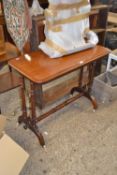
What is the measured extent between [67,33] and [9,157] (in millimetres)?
1023

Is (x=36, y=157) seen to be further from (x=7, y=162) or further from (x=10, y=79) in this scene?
(x=10, y=79)

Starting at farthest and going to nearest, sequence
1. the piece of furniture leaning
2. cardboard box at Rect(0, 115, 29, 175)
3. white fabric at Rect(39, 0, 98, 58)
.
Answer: the piece of furniture leaning → white fabric at Rect(39, 0, 98, 58) → cardboard box at Rect(0, 115, 29, 175)

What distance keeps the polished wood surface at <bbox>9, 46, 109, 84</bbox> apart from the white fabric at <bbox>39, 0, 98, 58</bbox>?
51mm

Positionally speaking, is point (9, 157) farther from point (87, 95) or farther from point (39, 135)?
point (87, 95)

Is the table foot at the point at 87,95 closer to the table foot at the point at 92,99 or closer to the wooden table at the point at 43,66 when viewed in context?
the table foot at the point at 92,99

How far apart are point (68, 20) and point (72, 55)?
27cm

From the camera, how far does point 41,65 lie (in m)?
1.53

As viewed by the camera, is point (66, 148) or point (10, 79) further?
point (10, 79)

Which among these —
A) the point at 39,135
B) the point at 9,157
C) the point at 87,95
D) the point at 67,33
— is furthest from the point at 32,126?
the point at 67,33

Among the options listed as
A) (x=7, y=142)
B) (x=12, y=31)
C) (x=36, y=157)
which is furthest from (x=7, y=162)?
(x=12, y=31)

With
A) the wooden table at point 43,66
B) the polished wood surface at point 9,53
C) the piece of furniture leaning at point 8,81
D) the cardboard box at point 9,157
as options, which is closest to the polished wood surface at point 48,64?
the wooden table at point 43,66

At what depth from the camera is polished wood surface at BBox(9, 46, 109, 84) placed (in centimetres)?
141

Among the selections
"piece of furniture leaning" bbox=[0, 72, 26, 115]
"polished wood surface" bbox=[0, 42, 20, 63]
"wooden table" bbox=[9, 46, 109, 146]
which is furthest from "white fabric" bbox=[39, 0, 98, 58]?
"piece of furniture leaning" bbox=[0, 72, 26, 115]

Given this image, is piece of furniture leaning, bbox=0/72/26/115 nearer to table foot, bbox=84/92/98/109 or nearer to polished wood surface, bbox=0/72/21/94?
polished wood surface, bbox=0/72/21/94
